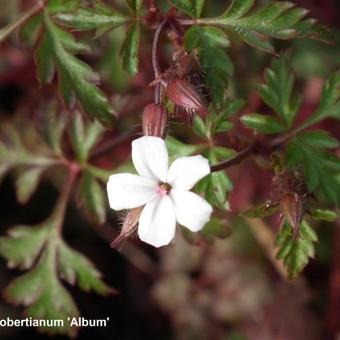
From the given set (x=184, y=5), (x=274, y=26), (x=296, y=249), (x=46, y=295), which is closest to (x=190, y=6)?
(x=184, y=5)

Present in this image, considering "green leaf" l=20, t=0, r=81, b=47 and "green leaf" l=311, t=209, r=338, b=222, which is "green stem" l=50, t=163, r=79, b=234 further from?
"green leaf" l=311, t=209, r=338, b=222

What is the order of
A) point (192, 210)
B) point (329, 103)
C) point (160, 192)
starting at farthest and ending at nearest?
point (329, 103) < point (160, 192) < point (192, 210)

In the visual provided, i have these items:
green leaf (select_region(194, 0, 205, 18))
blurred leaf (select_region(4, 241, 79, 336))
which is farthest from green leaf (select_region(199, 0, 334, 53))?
blurred leaf (select_region(4, 241, 79, 336))

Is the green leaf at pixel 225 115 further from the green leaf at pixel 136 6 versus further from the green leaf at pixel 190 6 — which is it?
the green leaf at pixel 136 6

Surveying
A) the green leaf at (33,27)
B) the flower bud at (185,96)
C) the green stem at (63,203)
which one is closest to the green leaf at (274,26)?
the flower bud at (185,96)

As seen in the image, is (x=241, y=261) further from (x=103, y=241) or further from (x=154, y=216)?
(x=154, y=216)

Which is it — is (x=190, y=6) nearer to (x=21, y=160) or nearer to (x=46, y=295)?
(x=21, y=160)

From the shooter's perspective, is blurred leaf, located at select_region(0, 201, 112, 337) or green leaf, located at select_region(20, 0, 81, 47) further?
blurred leaf, located at select_region(0, 201, 112, 337)
